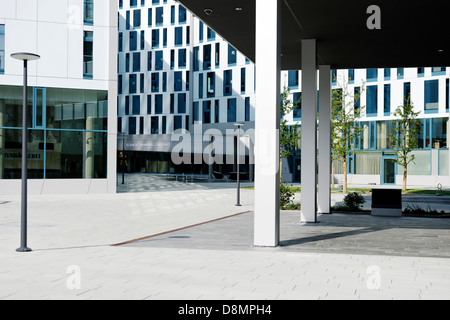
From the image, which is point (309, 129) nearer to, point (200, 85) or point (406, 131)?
point (406, 131)

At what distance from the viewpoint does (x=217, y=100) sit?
61.6m

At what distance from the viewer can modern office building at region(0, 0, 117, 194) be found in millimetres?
27391

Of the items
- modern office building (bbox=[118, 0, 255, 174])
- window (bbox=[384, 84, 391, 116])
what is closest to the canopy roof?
window (bbox=[384, 84, 391, 116])

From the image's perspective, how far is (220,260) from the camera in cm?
902

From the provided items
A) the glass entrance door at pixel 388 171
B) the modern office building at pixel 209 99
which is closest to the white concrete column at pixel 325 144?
the modern office building at pixel 209 99

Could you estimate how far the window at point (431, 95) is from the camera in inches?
1786

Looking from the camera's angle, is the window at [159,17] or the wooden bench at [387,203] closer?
the wooden bench at [387,203]

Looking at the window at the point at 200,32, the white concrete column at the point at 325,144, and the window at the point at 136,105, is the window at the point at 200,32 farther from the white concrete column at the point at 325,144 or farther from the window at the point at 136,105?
the white concrete column at the point at 325,144

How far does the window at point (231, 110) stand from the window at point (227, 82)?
1038 millimetres

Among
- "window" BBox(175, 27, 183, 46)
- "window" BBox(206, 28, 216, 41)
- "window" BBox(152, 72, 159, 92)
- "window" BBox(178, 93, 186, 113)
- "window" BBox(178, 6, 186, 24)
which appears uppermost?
"window" BBox(178, 6, 186, 24)

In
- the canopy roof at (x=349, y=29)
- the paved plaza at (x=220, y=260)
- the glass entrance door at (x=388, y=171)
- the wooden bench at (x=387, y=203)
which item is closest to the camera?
the paved plaza at (x=220, y=260)

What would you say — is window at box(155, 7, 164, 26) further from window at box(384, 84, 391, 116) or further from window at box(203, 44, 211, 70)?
window at box(384, 84, 391, 116)

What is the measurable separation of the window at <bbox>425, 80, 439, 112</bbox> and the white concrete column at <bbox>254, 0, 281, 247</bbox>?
129 ft

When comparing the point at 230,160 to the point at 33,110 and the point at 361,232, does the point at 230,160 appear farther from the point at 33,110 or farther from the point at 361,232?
the point at 361,232
